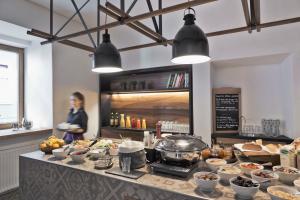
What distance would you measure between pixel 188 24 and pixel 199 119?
2.32m

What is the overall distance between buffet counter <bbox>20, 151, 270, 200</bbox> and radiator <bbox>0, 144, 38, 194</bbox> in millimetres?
1337

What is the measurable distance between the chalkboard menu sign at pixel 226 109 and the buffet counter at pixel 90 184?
2306mm

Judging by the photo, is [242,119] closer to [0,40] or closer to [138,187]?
[138,187]

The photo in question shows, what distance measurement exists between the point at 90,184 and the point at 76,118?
2.10m

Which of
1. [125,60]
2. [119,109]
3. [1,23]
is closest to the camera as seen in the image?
[1,23]

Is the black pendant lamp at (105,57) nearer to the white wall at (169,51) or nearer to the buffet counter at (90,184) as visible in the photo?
the buffet counter at (90,184)

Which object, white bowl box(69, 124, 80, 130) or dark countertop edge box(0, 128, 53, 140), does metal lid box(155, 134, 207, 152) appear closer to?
white bowl box(69, 124, 80, 130)

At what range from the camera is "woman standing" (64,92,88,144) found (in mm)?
3446

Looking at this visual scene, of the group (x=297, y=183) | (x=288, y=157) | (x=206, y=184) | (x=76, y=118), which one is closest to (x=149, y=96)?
(x=76, y=118)

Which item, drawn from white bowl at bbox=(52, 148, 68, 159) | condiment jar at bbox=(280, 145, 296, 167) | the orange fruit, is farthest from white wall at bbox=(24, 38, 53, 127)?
condiment jar at bbox=(280, 145, 296, 167)

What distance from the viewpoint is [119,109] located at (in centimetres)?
488

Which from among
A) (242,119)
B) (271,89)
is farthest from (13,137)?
(271,89)

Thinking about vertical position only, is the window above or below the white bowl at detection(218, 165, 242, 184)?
above

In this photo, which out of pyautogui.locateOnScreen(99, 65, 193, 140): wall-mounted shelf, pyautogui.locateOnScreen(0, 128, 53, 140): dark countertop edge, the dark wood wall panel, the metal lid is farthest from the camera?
the dark wood wall panel
